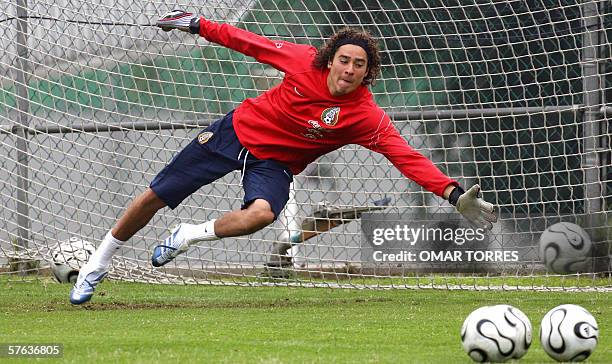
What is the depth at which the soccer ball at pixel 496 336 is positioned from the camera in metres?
5.05

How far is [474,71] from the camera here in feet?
33.9

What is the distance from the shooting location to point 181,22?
7.41 metres

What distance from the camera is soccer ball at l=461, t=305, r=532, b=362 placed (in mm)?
5051

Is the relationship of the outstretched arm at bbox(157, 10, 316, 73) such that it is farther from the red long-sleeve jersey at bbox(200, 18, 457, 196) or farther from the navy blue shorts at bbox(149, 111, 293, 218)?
the navy blue shorts at bbox(149, 111, 293, 218)

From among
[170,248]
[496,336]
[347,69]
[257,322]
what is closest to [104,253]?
[170,248]

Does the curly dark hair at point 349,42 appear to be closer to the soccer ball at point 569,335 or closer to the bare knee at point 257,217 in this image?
the bare knee at point 257,217

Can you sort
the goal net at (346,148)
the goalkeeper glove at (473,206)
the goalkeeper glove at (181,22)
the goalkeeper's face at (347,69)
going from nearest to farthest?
the goalkeeper glove at (473,206)
the goalkeeper's face at (347,69)
the goalkeeper glove at (181,22)
the goal net at (346,148)

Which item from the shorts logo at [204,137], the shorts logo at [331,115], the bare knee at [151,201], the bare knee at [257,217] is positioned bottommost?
the bare knee at [257,217]

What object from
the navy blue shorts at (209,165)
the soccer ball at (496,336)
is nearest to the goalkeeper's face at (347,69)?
the navy blue shorts at (209,165)

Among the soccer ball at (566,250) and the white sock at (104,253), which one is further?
the soccer ball at (566,250)

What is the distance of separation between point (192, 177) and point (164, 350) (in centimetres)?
214

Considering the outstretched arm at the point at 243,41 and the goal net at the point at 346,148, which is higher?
the outstretched arm at the point at 243,41

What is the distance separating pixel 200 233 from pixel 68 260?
3126mm

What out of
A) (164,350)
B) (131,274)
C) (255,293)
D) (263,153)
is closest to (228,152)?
(263,153)
